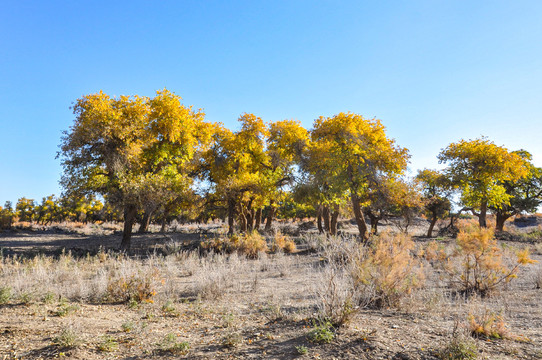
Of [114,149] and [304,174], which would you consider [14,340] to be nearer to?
[114,149]

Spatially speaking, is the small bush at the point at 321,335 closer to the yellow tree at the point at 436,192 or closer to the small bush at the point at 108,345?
the small bush at the point at 108,345

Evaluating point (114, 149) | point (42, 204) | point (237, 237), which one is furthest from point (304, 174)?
point (42, 204)

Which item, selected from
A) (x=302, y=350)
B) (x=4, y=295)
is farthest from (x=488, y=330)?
(x=4, y=295)

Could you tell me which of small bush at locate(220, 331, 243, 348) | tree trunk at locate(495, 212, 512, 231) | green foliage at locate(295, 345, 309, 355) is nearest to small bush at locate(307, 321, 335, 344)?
green foliage at locate(295, 345, 309, 355)

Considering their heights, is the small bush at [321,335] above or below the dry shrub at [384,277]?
below

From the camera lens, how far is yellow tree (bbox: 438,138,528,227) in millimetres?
18781

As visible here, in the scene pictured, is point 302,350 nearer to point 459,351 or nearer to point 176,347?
point 176,347

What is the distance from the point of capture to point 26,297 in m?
5.66

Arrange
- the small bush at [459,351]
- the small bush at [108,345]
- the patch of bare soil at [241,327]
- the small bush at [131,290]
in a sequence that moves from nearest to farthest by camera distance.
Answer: the small bush at [459,351], the patch of bare soil at [241,327], the small bush at [108,345], the small bush at [131,290]

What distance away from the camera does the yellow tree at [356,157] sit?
46.8 ft

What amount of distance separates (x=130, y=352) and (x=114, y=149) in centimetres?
1124

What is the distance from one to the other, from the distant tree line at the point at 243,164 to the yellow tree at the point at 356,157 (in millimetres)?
47

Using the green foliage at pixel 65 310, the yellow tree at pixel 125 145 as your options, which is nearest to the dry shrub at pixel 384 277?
the green foliage at pixel 65 310

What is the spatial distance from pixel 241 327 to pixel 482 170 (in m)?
20.0
